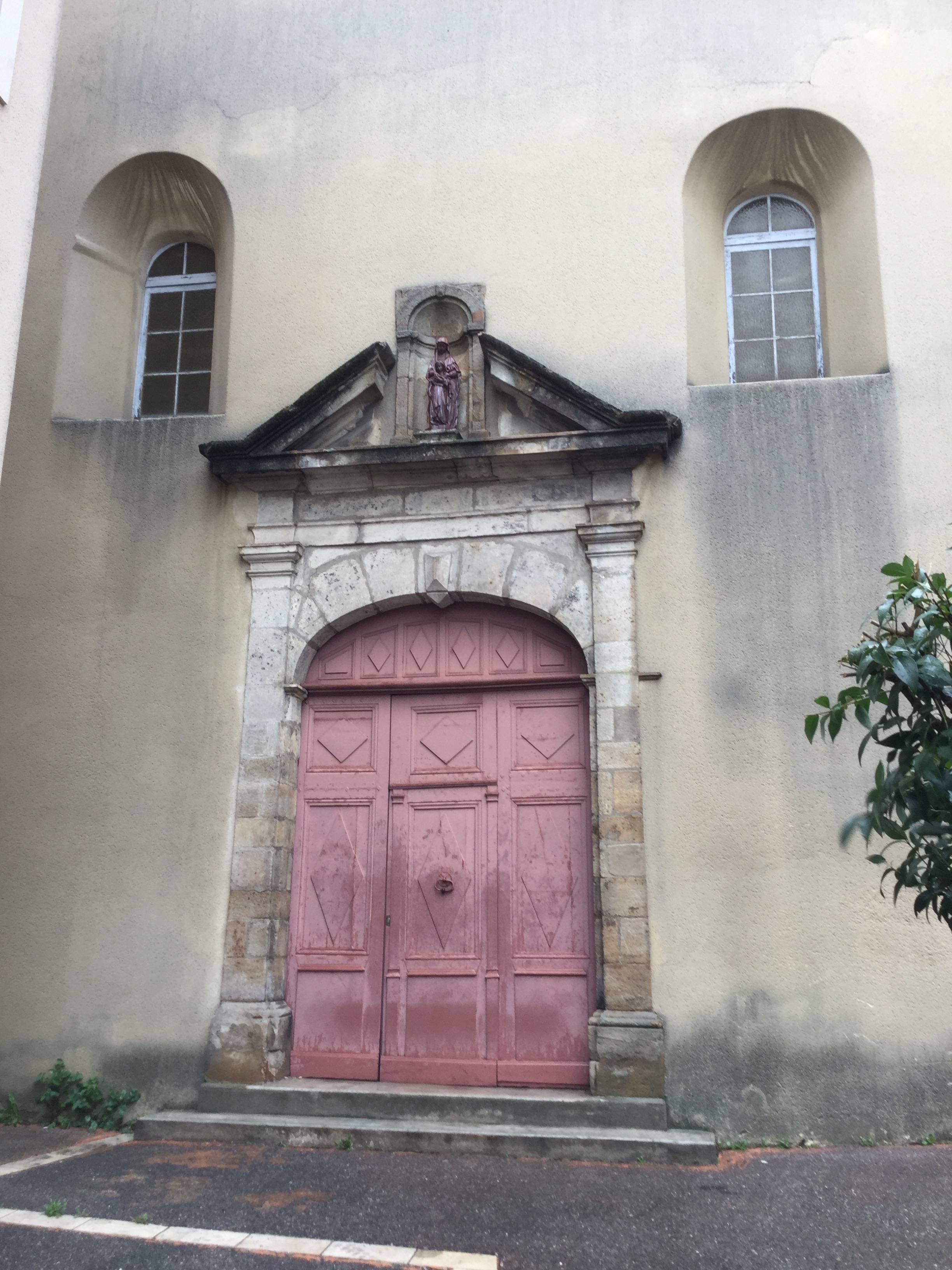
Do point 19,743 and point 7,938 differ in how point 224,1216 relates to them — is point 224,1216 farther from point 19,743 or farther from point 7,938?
point 19,743

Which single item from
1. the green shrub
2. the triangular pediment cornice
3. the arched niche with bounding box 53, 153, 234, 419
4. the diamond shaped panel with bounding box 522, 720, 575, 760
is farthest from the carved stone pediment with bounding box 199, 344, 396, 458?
the green shrub

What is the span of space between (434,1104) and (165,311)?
5.19 meters

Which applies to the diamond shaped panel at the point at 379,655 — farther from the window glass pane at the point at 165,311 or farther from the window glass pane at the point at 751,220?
the window glass pane at the point at 751,220

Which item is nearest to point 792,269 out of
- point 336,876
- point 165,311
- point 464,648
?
point 464,648

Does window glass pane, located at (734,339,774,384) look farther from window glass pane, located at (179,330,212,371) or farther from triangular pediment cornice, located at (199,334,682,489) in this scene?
window glass pane, located at (179,330,212,371)

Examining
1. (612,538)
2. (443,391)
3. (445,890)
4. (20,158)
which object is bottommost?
(445,890)

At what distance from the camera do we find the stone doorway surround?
5898 mm

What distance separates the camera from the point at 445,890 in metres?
6.12

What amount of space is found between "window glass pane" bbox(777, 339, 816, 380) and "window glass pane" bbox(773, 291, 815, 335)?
0.06 metres

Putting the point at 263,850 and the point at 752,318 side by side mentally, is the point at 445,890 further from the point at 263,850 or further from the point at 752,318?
the point at 752,318

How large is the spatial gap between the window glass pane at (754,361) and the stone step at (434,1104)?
13.2ft

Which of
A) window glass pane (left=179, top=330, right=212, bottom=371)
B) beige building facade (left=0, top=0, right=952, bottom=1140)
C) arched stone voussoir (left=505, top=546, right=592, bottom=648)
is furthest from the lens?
window glass pane (left=179, top=330, right=212, bottom=371)

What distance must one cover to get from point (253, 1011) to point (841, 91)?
19.9 ft

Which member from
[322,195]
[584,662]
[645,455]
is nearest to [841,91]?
[645,455]
